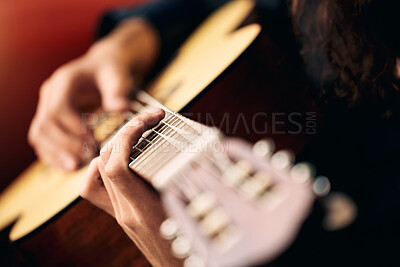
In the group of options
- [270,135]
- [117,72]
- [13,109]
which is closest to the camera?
[270,135]

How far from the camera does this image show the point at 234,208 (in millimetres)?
335

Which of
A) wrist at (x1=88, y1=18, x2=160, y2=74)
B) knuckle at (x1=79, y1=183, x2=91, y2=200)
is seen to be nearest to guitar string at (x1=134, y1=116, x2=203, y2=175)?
knuckle at (x1=79, y1=183, x2=91, y2=200)

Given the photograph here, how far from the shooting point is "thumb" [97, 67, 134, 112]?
0.73m

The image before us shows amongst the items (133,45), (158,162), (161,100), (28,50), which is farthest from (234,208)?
(28,50)

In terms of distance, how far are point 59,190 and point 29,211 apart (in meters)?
0.09

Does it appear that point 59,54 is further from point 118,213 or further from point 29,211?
point 118,213

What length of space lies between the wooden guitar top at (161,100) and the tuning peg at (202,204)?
191 mm

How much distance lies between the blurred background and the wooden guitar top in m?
0.18

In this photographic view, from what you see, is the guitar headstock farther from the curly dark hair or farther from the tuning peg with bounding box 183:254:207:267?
the curly dark hair

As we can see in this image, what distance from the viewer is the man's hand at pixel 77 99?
71 cm

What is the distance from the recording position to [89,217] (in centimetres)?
48

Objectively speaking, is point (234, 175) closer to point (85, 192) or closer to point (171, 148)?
point (171, 148)

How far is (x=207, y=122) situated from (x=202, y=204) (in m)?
0.20

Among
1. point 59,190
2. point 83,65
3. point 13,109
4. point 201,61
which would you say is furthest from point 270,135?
point 13,109
